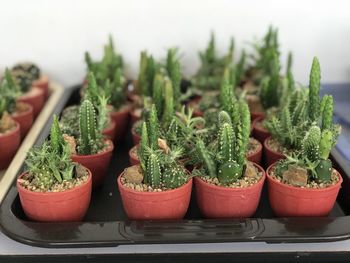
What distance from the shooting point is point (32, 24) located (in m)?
1.54

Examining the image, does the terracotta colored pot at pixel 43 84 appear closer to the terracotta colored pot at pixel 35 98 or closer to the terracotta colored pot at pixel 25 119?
the terracotta colored pot at pixel 35 98

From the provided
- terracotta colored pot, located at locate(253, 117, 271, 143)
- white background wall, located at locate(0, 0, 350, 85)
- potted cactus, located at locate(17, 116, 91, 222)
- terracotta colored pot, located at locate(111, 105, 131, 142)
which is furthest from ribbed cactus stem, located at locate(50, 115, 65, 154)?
white background wall, located at locate(0, 0, 350, 85)

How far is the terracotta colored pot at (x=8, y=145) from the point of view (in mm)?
1166

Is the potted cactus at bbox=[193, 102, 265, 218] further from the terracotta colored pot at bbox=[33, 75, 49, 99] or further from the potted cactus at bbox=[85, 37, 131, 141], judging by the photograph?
the terracotta colored pot at bbox=[33, 75, 49, 99]

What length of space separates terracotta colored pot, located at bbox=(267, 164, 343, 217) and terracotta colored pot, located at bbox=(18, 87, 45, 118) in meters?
0.84

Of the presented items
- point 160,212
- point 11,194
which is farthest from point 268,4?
point 11,194

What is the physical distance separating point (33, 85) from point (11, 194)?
639 millimetres

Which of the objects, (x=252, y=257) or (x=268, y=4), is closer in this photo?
(x=252, y=257)

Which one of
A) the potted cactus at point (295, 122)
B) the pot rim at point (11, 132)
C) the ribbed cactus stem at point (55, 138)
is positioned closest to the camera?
the ribbed cactus stem at point (55, 138)

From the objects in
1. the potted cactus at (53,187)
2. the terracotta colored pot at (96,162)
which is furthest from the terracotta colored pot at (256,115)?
the potted cactus at (53,187)

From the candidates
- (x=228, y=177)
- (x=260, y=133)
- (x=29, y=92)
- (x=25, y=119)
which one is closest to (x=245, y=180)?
(x=228, y=177)

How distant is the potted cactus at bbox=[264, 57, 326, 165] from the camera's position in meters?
1.03

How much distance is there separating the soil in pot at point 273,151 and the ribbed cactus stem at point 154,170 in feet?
1.06

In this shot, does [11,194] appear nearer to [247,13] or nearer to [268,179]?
[268,179]
